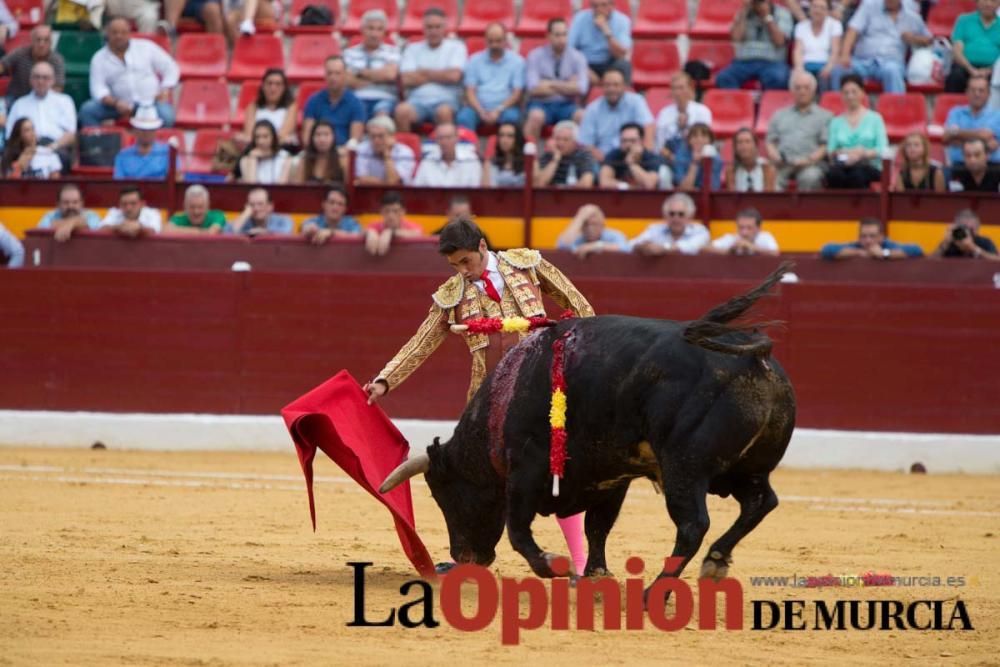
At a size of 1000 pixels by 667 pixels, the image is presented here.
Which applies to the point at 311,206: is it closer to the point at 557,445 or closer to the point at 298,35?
the point at 298,35

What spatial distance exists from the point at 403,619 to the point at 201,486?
3960mm

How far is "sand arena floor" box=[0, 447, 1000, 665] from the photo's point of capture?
4621mm

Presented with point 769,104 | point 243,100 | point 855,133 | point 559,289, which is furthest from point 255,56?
point 559,289

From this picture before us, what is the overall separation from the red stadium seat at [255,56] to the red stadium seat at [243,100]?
10.5 inches

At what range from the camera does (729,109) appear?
11.9 meters

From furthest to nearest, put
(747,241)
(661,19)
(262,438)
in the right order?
(661,19)
(262,438)
(747,241)

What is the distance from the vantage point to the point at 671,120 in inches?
445

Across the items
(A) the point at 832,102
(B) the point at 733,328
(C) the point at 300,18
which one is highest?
(C) the point at 300,18

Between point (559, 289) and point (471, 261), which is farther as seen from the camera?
point (559, 289)

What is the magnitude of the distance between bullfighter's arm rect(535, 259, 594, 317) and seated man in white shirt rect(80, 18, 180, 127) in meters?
7.14

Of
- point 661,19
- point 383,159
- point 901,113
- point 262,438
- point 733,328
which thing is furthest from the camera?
point 661,19

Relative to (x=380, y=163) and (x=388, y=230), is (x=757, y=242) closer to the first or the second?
(x=388, y=230)

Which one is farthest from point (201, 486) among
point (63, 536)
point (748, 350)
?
point (748, 350)

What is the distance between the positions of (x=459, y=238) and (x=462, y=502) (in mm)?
916
